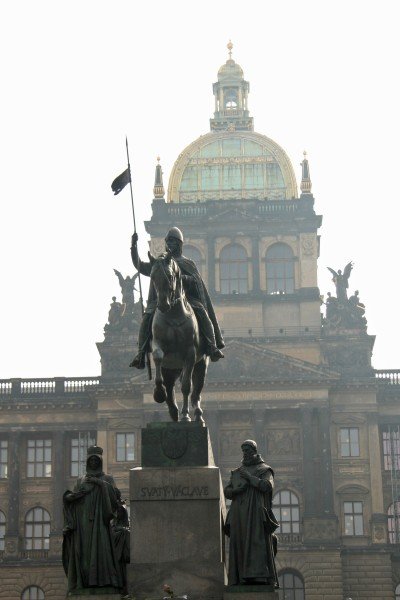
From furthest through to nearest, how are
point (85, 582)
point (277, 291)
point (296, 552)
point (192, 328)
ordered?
point (277, 291), point (296, 552), point (192, 328), point (85, 582)

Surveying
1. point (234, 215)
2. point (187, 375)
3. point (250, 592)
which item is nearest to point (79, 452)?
point (234, 215)

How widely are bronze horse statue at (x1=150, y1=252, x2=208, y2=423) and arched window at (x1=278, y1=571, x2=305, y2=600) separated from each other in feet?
174

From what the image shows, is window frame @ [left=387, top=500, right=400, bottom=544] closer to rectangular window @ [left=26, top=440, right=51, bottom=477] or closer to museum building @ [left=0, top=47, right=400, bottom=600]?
museum building @ [left=0, top=47, right=400, bottom=600]

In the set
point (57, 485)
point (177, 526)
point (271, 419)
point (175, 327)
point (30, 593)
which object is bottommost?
point (30, 593)

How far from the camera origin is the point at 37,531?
77250 millimetres

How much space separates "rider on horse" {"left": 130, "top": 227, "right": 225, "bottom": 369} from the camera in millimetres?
21781

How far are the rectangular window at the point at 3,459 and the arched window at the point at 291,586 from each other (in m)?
17.2

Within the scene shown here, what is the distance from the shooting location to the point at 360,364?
3073 inches

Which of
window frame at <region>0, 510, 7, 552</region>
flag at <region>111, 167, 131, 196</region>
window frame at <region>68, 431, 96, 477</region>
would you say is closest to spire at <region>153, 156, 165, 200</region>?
window frame at <region>68, 431, 96, 477</region>

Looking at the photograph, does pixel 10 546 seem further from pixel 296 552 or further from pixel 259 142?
pixel 259 142

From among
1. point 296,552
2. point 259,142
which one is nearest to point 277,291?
point 259,142

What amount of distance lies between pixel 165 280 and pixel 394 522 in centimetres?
5832

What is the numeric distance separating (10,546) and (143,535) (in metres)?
58.4

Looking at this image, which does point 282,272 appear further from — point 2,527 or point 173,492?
point 173,492
